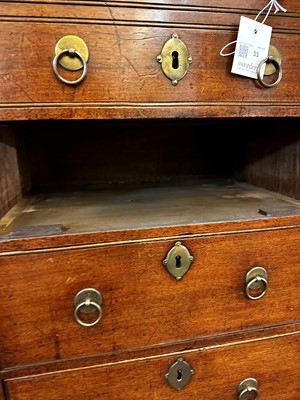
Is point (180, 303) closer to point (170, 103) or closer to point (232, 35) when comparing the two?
point (170, 103)

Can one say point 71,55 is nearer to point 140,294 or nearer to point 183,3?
point 183,3

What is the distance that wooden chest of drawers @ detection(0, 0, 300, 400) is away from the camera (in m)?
0.49

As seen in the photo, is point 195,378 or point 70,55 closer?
point 70,55

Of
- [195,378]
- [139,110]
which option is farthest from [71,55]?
[195,378]

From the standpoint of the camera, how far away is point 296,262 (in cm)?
60

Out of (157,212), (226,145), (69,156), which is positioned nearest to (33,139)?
(69,156)

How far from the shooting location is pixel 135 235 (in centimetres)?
53

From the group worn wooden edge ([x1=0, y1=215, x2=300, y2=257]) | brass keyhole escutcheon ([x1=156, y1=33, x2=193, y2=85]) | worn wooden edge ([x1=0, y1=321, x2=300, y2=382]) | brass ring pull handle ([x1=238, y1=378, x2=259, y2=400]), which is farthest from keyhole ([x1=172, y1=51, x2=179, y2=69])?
brass ring pull handle ([x1=238, y1=378, x2=259, y2=400])

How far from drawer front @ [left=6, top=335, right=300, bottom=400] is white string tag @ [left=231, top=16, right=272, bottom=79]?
20.8 inches

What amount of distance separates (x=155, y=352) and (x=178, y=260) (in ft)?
0.62

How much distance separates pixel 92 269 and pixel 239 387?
40 centimetres

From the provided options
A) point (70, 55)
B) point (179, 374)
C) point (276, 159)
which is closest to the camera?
point (70, 55)

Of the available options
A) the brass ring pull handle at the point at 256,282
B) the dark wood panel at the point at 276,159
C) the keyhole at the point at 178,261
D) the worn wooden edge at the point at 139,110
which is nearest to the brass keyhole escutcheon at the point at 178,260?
the keyhole at the point at 178,261

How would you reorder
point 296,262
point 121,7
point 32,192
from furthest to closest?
point 32,192, point 296,262, point 121,7
